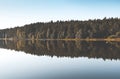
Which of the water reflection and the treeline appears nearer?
the water reflection

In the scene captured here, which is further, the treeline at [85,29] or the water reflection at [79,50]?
the treeline at [85,29]

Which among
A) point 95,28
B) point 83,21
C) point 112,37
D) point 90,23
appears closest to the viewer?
point 112,37

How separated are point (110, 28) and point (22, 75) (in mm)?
125188

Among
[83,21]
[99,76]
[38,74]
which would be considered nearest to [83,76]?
[99,76]

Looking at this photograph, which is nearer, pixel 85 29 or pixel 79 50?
pixel 79 50

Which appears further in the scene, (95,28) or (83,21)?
(83,21)

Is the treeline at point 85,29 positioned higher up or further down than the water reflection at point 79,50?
higher up

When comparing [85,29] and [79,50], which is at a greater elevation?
[85,29]

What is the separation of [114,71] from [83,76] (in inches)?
235

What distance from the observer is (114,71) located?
136 ft

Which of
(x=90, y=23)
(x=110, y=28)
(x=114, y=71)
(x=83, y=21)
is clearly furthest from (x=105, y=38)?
(x=114, y=71)

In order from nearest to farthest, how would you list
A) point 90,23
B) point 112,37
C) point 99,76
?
1. point 99,76
2. point 112,37
3. point 90,23

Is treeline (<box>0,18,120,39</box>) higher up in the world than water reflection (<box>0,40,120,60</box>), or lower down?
higher up

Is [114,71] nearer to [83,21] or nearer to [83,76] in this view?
[83,76]
